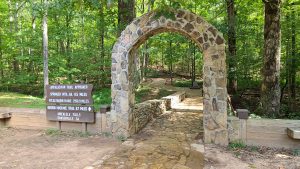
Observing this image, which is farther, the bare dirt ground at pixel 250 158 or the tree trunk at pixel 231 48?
the tree trunk at pixel 231 48

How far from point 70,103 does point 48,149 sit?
1533 millimetres

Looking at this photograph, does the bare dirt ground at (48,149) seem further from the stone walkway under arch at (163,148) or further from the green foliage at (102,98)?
the green foliage at (102,98)

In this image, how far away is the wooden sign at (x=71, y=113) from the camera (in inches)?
266

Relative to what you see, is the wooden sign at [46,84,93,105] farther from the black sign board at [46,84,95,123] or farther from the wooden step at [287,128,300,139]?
the wooden step at [287,128,300,139]

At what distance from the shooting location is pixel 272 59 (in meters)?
7.03

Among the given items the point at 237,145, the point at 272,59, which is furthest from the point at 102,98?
the point at 272,59

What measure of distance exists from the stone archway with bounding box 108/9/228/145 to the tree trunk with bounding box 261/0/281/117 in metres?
2.11

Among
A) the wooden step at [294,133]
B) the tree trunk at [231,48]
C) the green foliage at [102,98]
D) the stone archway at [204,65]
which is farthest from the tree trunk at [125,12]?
the wooden step at [294,133]

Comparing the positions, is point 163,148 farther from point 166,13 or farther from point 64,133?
point 166,13

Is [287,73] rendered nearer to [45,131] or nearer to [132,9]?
[132,9]

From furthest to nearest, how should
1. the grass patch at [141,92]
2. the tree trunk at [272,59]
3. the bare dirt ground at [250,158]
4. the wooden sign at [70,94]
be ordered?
the grass patch at [141,92]
the tree trunk at [272,59]
the wooden sign at [70,94]
the bare dirt ground at [250,158]

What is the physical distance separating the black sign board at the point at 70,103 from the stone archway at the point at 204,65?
737 mm

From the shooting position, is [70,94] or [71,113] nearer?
[70,94]

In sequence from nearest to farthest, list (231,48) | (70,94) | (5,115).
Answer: (70,94)
(5,115)
(231,48)
